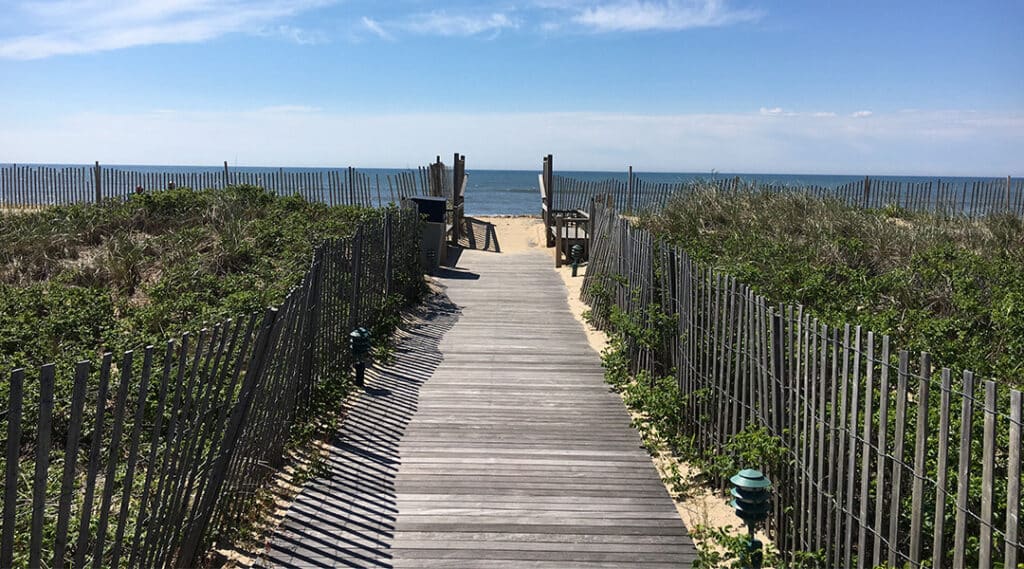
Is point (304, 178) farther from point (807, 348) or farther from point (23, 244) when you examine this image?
point (807, 348)

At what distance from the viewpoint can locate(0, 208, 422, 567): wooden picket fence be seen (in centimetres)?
268

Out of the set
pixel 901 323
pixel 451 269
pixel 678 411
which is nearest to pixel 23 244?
pixel 451 269

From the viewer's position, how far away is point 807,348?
175 inches

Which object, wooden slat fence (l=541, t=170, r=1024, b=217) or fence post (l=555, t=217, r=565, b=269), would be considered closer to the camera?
fence post (l=555, t=217, r=565, b=269)

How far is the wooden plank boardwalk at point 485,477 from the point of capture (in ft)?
15.4

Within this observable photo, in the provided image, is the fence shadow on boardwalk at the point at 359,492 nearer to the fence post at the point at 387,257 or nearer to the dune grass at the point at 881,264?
the fence post at the point at 387,257

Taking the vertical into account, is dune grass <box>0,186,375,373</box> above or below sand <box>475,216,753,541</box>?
above

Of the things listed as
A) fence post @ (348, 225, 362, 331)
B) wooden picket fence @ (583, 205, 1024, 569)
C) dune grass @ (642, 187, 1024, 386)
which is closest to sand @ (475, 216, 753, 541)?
wooden picket fence @ (583, 205, 1024, 569)

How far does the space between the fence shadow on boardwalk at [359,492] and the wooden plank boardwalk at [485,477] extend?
0.5 inches

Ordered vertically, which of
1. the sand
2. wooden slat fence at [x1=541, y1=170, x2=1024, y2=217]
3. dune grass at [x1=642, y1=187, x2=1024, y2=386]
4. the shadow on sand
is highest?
wooden slat fence at [x1=541, y1=170, x2=1024, y2=217]

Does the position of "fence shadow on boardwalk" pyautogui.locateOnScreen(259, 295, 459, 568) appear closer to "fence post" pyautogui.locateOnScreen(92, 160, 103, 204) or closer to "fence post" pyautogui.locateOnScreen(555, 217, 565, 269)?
"fence post" pyautogui.locateOnScreen(555, 217, 565, 269)

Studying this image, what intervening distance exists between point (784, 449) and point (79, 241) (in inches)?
509

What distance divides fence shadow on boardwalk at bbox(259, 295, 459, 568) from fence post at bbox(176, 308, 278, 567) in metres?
0.43

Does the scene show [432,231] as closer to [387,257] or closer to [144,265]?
[387,257]
